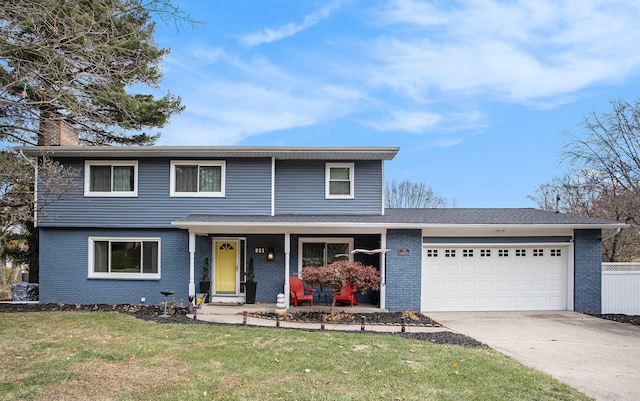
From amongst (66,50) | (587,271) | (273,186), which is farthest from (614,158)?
(66,50)

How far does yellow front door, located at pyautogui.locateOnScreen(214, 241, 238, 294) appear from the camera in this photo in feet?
44.3

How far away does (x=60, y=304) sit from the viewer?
501 inches

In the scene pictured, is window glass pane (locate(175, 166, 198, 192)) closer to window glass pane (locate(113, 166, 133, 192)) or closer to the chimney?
window glass pane (locate(113, 166, 133, 192))

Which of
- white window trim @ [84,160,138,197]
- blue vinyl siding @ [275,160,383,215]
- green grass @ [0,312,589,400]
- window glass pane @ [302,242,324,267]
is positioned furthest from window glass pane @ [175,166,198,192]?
green grass @ [0,312,589,400]

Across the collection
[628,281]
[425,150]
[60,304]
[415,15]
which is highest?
[415,15]

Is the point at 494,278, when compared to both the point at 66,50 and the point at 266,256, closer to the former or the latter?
the point at 266,256

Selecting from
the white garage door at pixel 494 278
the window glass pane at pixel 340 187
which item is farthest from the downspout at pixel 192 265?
the white garage door at pixel 494 278

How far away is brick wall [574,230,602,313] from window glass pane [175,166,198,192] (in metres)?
12.1

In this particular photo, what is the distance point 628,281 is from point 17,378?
1538 centimetres

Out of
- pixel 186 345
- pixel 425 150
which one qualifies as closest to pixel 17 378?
pixel 186 345

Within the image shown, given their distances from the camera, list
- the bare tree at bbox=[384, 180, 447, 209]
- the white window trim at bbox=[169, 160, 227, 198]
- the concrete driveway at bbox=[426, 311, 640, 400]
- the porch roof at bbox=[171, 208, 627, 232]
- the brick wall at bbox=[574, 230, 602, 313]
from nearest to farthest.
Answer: the concrete driveway at bbox=[426, 311, 640, 400], the porch roof at bbox=[171, 208, 627, 232], the brick wall at bbox=[574, 230, 602, 313], the white window trim at bbox=[169, 160, 227, 198], the bare tree at bbox=[384, 180, 447, 209]

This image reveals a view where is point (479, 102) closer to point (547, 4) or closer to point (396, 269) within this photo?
point (547, 4)

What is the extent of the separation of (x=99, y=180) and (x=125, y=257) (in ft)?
8.71

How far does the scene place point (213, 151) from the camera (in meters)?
12.6
